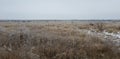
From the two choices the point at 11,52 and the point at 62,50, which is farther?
the point at 62,50

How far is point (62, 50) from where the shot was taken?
886 centimetres

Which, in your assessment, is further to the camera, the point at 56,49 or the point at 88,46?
the point at 88,46

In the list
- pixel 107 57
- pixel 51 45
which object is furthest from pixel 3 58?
pixel 107 57

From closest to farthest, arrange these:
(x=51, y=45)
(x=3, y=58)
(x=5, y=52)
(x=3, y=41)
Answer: (x=3, y=58)
(x=5, y=52)
(x=51, y=45)
(x=3, y=41)

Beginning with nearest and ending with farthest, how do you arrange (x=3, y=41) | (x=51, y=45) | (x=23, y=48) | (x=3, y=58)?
1. (x=3, y=58)
2. (x=23, y=48)
3. (x=51, y=45)
4. (x=3, y=41)

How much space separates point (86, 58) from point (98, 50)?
1636 mm

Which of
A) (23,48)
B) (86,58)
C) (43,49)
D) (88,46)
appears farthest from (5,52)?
(88,46)

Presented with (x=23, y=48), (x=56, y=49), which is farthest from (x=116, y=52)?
(x=23, y=48)

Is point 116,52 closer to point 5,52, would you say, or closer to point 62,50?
point 62,50

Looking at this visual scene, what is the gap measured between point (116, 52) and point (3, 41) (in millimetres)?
4789

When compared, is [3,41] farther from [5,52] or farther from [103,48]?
[103,48]

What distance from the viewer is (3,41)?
10234 millimetres

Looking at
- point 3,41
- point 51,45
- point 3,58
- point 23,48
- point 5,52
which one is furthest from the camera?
point 3,41

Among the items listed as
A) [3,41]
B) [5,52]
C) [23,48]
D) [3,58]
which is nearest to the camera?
[3,58]
